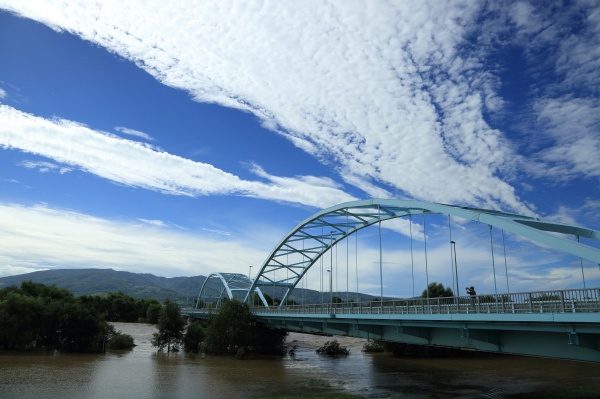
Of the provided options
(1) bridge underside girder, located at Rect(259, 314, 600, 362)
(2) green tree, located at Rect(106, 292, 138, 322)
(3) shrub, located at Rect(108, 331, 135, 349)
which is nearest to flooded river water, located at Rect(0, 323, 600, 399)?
(3) shrub, located at Rect(108, 331, 135, 349)

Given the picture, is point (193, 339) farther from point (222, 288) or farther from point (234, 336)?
point (222, 288)

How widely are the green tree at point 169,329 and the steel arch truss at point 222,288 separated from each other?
16.9 metres

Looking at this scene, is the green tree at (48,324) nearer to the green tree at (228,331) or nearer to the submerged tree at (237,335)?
the green tree at (228,331)

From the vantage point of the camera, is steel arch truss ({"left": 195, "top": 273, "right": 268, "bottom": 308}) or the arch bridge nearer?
the arch bridge

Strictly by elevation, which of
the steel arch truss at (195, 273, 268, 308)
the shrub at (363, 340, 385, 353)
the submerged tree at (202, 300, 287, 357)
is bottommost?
the shrub at (363, 340, 385, 353)

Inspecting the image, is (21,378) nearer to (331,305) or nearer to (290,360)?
(331,305)

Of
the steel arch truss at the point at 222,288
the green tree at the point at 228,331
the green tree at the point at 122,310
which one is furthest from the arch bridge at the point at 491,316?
the green tree at the point at 122,310

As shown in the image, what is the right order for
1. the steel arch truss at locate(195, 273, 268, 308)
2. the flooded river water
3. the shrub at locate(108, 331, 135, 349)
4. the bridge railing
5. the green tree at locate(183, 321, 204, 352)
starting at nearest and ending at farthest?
1. the bridge railing
2. the flooded river water
3. the shrub at locate(108, 331, 135, 349)
4. the green tree at locate(183, 321, 204, 352)
5. the steel arch truss at locate(195, 273, 268, 308)

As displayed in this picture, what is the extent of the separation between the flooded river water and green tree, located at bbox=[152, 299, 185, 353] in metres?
3.43

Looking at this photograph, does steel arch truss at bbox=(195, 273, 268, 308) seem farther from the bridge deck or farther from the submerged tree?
the bridge deck

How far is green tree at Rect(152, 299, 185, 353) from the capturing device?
51.0 metres

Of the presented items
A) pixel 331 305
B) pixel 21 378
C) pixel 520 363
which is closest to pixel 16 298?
pixel 21 378

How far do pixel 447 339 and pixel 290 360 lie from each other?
26519 millimetres

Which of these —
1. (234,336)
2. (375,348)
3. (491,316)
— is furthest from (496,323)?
(375,348)
